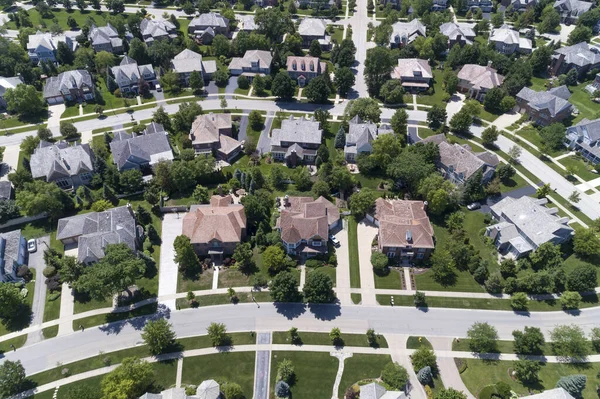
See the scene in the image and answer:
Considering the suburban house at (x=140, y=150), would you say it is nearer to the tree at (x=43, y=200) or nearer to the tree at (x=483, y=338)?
the tree at (x=43, y=200)

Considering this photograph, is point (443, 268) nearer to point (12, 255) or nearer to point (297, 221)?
point (297, 221)

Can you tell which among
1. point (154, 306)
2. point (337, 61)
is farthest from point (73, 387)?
point (337, 61)

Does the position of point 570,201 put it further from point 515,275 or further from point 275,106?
point 275,106

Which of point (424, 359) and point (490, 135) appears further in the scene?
point (490, 135)

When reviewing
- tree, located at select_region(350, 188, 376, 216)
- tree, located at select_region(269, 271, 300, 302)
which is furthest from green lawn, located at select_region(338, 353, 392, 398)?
tree, located at select_region(350, 188, 376, 216)

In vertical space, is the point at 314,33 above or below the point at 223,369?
above

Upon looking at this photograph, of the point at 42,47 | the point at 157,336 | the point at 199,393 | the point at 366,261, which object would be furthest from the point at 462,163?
the point at 42,47

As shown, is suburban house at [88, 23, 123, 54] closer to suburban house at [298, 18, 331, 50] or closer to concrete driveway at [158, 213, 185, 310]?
suburban house at [298, 18, 331, 50]
